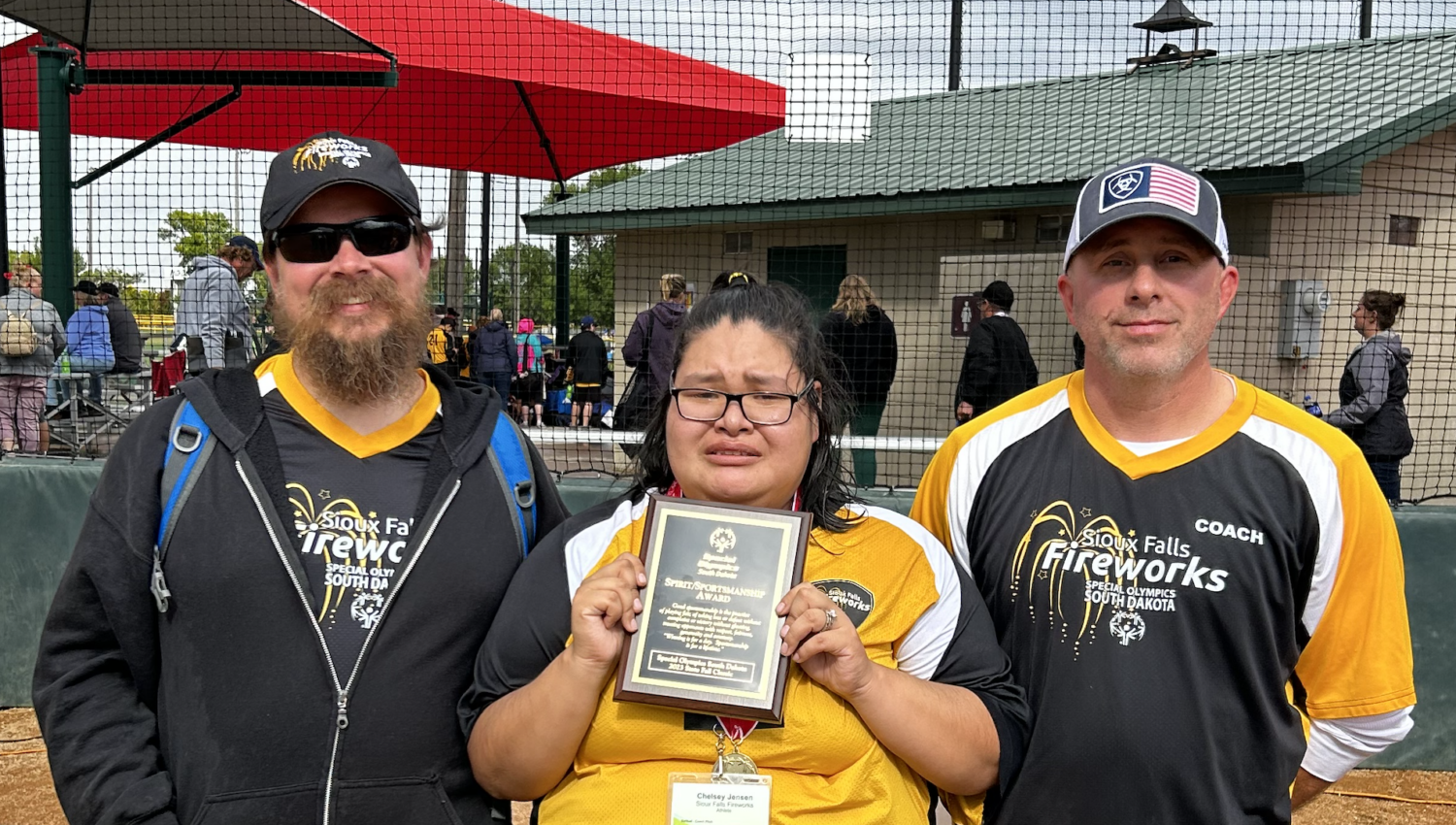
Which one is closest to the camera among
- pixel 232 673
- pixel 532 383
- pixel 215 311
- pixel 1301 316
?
pixel 232 673

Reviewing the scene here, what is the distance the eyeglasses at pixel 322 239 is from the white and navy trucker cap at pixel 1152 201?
143 cm

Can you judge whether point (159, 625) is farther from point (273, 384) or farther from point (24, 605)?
point (24, 605)

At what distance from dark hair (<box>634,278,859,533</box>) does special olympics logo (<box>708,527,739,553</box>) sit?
26cm

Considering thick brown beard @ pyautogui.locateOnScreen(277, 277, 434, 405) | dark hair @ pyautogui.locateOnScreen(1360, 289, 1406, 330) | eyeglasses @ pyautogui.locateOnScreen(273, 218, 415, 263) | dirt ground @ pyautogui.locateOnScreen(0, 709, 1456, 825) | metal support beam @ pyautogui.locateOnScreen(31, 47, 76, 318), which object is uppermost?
metal support beam @ pyautogui.locateOnScreen(31, 47, 76, 318)

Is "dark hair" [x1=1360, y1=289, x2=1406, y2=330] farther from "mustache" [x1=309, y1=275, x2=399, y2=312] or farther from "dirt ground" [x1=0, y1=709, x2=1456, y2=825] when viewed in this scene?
"mustache" [x1=309, y1=275, x2=399, y2=312]

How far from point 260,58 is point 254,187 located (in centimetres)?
169

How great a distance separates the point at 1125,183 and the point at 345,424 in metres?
1.64

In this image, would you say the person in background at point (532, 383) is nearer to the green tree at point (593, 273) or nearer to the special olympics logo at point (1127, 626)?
the green tree at point (593, 273)

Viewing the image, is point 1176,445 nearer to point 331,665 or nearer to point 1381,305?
point 331,665

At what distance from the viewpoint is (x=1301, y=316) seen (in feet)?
29.9

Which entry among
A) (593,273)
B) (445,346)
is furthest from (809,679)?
(593,273)

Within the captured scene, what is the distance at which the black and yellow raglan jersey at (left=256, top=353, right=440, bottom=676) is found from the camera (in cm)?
201

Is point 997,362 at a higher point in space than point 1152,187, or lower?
lower

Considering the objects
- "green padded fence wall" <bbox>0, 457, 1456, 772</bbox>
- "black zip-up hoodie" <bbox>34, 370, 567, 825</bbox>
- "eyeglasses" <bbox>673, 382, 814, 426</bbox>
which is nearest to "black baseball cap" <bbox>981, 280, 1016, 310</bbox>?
"green padded fence wall" <bbox>0, 457, 1456, 772</bbox>
